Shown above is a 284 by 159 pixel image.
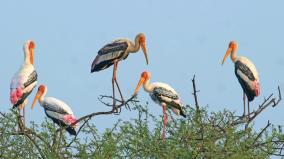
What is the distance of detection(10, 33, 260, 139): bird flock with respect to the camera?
579 inches

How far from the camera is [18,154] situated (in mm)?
12125

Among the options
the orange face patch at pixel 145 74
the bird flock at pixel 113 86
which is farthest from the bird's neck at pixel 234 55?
the orange face patch at pixel 145 74

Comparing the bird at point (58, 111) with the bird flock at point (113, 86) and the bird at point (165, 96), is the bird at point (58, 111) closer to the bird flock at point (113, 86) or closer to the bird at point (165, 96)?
the bird flock at point (113, 86)

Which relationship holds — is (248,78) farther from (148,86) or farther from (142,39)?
(142,39)

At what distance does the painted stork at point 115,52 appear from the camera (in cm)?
1500

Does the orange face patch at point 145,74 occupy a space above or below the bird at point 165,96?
above

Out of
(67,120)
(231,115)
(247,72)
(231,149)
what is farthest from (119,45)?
(231,149)

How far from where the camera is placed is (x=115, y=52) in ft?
49.3

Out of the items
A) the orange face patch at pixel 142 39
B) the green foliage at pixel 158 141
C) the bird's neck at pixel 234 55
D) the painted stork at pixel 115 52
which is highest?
the bird's neck at pixel 234 55

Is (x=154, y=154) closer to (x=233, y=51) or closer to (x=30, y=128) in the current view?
(x=30, y=128)

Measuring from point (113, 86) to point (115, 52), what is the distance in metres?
0.56

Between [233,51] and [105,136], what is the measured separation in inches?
251

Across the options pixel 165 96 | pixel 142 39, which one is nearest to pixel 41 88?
pixel 142 39

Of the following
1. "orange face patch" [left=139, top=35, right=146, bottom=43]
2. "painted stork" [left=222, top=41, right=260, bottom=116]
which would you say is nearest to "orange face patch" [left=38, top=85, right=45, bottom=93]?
"orange face patch" [left=139, top=35, right=146, bottom=43]
